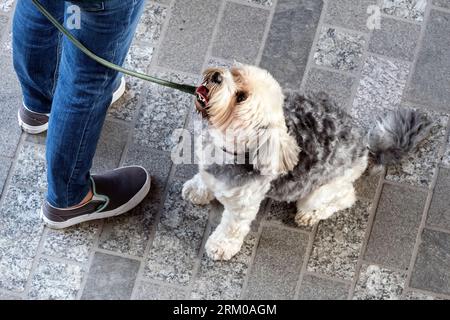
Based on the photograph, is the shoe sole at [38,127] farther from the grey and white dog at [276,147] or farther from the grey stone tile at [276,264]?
the grey stone tile at [276,264]

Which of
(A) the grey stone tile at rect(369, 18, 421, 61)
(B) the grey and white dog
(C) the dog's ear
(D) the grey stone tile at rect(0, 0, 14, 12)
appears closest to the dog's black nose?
(B) the grey and white dog

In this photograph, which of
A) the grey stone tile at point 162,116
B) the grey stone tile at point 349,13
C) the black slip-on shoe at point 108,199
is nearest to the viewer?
the black slip-on shoe at point 108,199

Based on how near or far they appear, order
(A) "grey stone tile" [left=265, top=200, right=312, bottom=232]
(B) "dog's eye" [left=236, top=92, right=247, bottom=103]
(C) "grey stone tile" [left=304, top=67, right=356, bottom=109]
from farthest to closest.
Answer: (C) "grey stone tile" [left=304, top=67, right=356, bottom=109] < (A) "grey stone tile" [left=265, top=200, right=312, bottom=232] < (B) "dog's eye" [left=236, top=92, right=247, bottom=103]

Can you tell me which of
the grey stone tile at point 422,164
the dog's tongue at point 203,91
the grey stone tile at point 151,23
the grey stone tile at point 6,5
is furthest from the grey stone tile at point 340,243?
the grey stone tile at point 6,5

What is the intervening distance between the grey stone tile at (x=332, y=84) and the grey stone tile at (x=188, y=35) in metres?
0.63

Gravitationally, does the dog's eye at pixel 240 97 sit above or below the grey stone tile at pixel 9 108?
above

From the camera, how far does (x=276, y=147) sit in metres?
2.29

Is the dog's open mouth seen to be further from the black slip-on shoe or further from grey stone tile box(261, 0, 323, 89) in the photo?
grey stone tile box(261, 0, 323, 89)

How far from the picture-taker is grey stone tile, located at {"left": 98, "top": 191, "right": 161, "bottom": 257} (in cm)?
316

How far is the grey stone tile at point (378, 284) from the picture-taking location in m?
3.18

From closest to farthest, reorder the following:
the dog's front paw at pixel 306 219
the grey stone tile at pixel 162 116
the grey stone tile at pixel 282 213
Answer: the dog's front paw at pixel 306 219
the grey stone tile at pixel 282 213
the grey stone tile at pixel 162 116

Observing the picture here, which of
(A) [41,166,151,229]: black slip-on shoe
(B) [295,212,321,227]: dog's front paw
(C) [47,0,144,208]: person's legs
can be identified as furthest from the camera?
(B) [295,212,321,227]: dog's front paw
